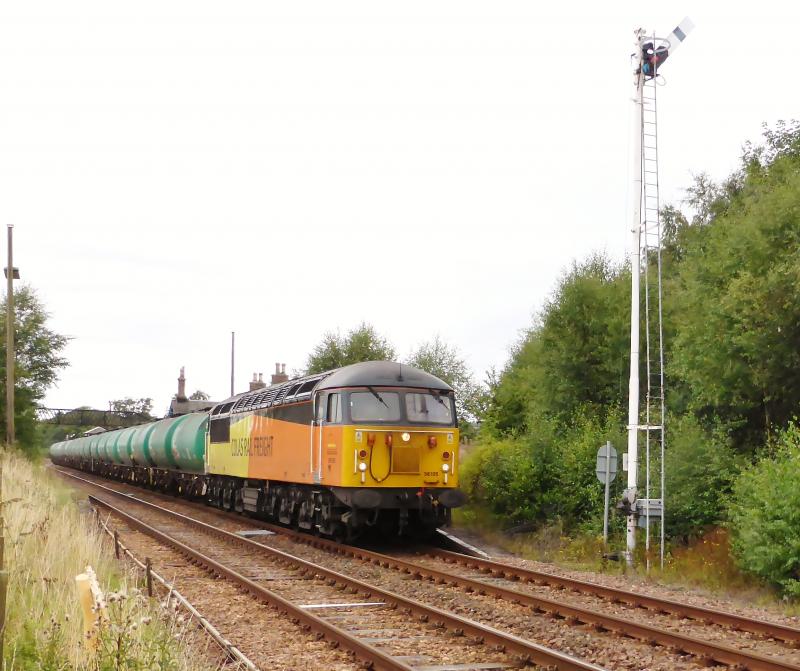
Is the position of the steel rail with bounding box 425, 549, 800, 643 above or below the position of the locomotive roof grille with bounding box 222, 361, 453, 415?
below

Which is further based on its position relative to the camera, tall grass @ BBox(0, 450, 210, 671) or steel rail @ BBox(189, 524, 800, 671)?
steel rail @ BBox(189, 524, 800, 671)

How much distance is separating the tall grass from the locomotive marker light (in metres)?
8.33

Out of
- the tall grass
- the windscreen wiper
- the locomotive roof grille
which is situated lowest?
the tall grass

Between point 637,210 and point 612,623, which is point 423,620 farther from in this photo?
point 637,210

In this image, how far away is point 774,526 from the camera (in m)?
12.5

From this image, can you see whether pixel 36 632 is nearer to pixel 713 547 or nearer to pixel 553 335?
pixel 713 547

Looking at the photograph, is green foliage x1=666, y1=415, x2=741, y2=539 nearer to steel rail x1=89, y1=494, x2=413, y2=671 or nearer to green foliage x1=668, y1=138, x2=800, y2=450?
green foliage x1=668, y1=138, x2=800, y2=450

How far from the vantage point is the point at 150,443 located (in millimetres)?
36969

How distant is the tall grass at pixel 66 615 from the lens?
5.90 metres

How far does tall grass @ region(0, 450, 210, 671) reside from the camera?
232 inches

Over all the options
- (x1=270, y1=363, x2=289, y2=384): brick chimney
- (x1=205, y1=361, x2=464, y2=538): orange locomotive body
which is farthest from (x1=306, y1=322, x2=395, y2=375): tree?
(x1=205, y1=361, x2=464, y2=538): orange locomotive body

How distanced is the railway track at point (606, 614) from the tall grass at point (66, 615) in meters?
4.16

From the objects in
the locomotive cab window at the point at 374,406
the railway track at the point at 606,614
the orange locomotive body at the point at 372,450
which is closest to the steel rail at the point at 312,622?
the railway track at the point at 606,614

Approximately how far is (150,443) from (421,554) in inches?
892
